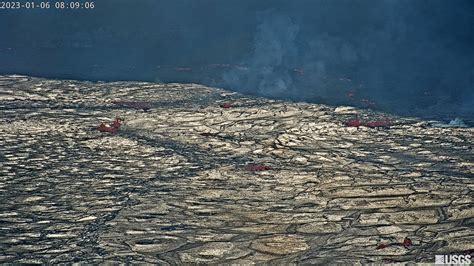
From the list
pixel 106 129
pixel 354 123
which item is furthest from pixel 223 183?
pixel 354 123

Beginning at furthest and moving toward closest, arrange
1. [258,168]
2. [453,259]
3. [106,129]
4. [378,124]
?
[378,124], [106,129], [258,168], [453,259]

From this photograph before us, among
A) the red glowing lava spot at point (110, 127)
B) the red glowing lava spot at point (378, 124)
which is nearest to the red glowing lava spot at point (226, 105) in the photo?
the red glowing lava spot at point (110, 127)

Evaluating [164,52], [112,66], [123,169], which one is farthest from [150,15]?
[123,169]

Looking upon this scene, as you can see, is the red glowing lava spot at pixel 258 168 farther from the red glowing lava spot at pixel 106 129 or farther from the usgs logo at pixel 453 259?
the usgs logo at pixel 453 259

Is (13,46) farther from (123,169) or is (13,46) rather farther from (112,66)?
(123,169)

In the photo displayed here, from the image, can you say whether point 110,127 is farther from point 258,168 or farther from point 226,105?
point 258,168
